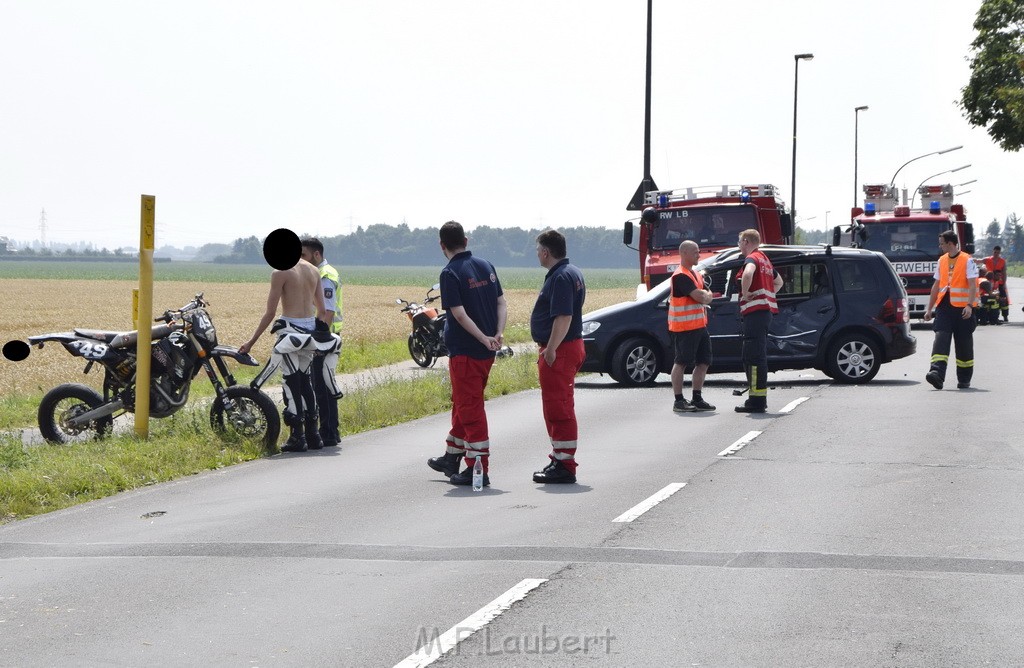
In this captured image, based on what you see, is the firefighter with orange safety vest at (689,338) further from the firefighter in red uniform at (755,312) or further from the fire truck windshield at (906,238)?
the fire truck windshield at (906,238)

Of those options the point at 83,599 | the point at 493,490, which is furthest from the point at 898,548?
the point at 83,599

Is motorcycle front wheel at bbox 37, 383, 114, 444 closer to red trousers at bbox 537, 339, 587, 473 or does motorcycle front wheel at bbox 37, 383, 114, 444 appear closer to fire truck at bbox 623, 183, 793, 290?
red trousers at bbox 537, 339, 587, 473

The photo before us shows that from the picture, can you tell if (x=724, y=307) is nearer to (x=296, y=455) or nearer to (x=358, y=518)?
(x=296, y=455)

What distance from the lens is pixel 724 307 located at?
1706cm

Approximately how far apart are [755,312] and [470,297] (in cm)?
556

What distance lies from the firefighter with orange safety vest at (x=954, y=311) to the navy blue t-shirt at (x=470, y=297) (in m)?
8.52

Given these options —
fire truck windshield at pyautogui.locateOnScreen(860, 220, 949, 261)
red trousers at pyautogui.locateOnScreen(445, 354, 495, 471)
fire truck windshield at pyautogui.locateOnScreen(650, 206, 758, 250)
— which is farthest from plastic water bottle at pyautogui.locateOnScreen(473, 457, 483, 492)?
fire truck windshield at pyautogui.locateOnScreen(860, 220, 949, 261)

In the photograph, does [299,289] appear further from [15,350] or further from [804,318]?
[804,318]

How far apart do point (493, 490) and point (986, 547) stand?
10.8ft

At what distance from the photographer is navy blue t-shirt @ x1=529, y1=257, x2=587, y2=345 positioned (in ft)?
29.8

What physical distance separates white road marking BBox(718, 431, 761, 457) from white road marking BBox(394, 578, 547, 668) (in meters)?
4.71

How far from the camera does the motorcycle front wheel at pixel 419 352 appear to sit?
72.2ft

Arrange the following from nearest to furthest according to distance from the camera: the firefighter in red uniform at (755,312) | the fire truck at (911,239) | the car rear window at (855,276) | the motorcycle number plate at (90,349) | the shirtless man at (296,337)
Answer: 1. the shirtless man at (296,337)
2. the motorcycle number plate at (90,349)
3. the firefighter in red uniform at (755,312)
4. the car rear window at (855,276)
5. the fire truck at (911,239)

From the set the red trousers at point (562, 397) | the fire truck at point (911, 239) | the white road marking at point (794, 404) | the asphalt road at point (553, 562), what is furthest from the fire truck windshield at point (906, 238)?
the red trousers at point (562, 397)
